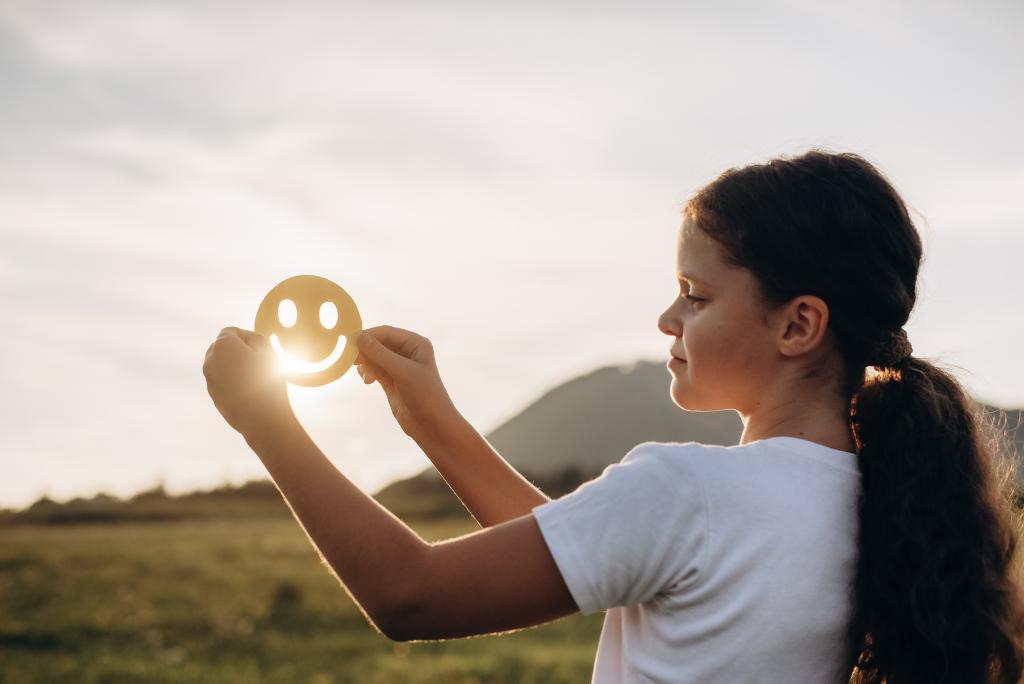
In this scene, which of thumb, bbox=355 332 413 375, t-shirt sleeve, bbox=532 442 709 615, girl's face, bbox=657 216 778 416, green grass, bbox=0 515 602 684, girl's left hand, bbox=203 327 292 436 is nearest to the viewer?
t-shirt sleeve, bbox=532 442 709 615

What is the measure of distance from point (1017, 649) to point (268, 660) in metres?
9.71

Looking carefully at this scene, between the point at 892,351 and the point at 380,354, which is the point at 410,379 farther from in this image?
the point at 892,351

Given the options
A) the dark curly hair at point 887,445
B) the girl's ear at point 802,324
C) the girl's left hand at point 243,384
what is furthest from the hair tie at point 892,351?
the girl's left hand at point 243,384

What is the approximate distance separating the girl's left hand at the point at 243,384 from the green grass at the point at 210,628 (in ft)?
26.6

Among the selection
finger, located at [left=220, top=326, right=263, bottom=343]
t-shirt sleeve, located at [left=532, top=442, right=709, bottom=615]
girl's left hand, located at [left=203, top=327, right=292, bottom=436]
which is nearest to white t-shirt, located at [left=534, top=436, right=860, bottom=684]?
t-shirt sleeve, located at [left=532, top=442, right=709, bottom=615]

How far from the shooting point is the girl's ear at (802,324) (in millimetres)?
1896

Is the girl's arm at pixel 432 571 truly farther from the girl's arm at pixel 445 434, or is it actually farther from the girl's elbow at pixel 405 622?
the girl's arm at pixel 445 434

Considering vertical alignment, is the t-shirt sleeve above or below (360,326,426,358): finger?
below

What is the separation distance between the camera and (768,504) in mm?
1731

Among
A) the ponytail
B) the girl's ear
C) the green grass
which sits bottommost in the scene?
the green grass

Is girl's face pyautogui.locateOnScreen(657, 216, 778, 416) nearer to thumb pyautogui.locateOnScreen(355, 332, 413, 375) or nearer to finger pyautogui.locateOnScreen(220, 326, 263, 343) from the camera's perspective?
thumb pyautogui.locateOnScreen(355, 332, 413, 375)

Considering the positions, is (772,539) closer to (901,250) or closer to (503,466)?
(901,250)

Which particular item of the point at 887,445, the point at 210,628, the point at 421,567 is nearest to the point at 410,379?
the point at 421,567

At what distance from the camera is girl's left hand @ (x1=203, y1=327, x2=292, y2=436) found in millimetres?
1812
